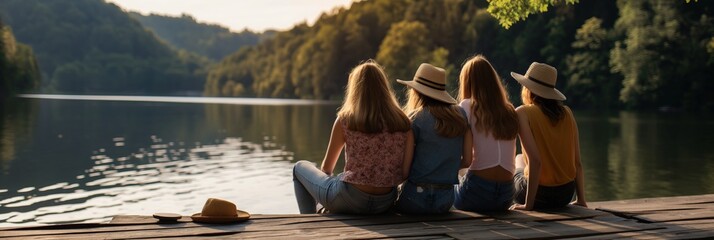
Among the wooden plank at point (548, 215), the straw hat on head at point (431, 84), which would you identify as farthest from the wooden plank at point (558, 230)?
the straw hat on head at point (431, 84)

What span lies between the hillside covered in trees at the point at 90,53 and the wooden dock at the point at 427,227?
167345mm

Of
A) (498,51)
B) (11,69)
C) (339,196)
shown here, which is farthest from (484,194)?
(11,69)

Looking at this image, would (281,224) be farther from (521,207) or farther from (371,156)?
(521,207)

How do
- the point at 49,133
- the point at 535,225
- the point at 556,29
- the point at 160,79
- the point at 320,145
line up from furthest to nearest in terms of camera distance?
the point at 160,79
the point at 556,29
the point at 49,133
the point at 320,145
the point at 535,225

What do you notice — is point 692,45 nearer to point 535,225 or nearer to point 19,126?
point 19,126

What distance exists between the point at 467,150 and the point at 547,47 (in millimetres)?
63813

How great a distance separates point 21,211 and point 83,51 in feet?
594

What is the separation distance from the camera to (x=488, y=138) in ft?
19.6

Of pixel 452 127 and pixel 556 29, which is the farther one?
pixel 556 29

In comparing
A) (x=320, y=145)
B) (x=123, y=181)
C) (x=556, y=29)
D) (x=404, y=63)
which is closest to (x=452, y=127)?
(x=123, y=181)

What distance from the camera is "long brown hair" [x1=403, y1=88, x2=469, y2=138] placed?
225 inches

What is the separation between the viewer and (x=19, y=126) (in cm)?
3669

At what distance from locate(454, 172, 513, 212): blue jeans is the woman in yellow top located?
0.19 meters

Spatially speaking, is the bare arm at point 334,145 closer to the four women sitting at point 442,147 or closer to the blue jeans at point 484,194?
the four women sitting at point 442,147
